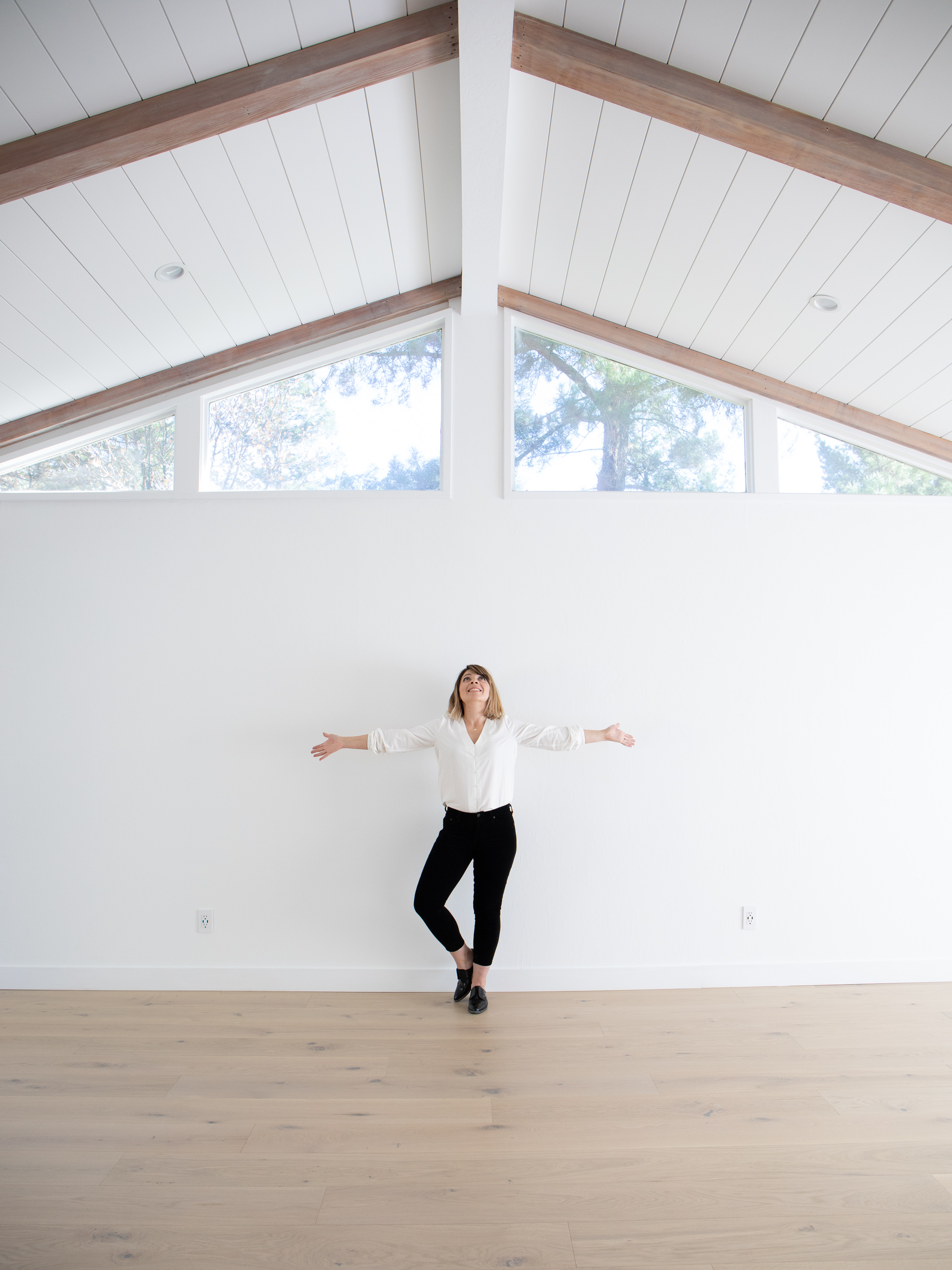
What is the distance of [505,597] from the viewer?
137 inches

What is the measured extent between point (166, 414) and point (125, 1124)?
9.99ft

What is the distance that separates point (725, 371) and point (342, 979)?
3473 mm

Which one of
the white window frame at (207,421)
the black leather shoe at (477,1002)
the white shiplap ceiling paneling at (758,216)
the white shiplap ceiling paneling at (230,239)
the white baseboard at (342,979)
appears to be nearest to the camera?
the white shiplap ceiling paneling at (758,216)

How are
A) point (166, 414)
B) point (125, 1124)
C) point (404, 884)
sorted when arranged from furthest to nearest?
1. point (166, 414)
2. point (404, 884)
3. point (125, 1124)

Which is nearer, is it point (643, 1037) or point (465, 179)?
point (465, 179)

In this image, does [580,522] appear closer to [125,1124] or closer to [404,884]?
[404,884]

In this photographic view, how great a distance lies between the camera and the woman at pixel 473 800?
3129mm

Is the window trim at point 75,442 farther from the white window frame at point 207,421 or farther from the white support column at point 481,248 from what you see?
the white support column at point 481,248

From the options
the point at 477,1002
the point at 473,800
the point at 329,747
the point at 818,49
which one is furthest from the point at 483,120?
the point at 477,1002

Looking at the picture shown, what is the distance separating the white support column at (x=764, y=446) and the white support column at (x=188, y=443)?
2768 millimetres

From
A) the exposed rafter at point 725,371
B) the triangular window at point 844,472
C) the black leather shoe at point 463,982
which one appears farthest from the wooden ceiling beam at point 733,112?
the black leather shoe at point 463,982

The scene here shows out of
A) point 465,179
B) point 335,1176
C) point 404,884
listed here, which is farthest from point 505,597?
point 335,1176

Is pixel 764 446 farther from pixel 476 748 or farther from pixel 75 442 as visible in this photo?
pixel 75 442

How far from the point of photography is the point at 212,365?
356 cm
